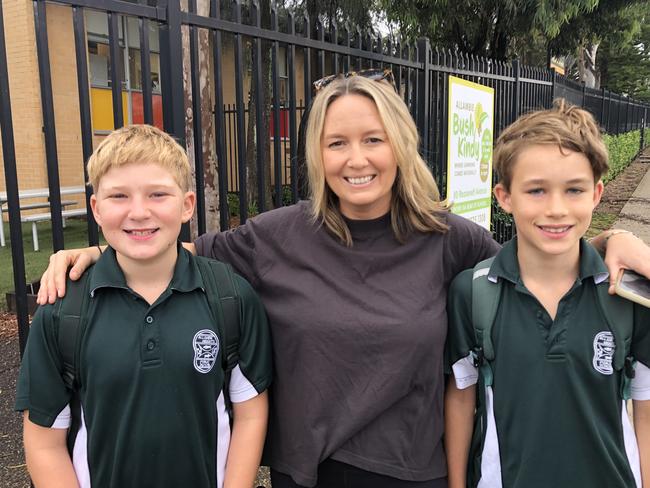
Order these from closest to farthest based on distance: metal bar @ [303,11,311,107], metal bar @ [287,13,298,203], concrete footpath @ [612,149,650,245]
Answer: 1. metal bar @ [287,13,298,203]
2. metal bar @ [303,11,311,107]
3. concrete footpath @ [612,149,650,245]

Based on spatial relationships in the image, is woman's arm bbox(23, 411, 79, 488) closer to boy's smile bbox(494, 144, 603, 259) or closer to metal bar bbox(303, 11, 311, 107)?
boy's smile bbox(494, 144, 603, 259)

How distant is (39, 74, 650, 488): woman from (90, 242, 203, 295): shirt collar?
100 millimetres

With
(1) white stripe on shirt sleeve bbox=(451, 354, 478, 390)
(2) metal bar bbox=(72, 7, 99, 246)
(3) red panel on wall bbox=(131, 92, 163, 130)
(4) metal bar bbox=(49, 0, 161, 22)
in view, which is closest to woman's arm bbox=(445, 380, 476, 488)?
(1) white stripe on shirt sleeve bbox=(451, 354, 478, 390)

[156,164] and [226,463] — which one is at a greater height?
[156,164]

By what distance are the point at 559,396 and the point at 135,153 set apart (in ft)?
4.63

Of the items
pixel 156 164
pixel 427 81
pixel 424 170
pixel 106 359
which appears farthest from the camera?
pixel 427 81

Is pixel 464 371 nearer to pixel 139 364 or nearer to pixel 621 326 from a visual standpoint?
pixel 621 326

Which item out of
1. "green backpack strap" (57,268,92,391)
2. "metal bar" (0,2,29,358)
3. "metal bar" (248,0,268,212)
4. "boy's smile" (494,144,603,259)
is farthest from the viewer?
"metal bar" (248,0,268,212)

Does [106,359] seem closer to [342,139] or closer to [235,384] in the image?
[235,384]

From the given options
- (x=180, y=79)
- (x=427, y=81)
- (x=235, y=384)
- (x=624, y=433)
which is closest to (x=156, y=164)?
(x=235, y=384)

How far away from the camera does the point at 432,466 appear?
5.93ft

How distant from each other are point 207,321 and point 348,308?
1.42ft

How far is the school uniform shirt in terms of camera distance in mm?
1761

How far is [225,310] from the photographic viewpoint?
174cm
